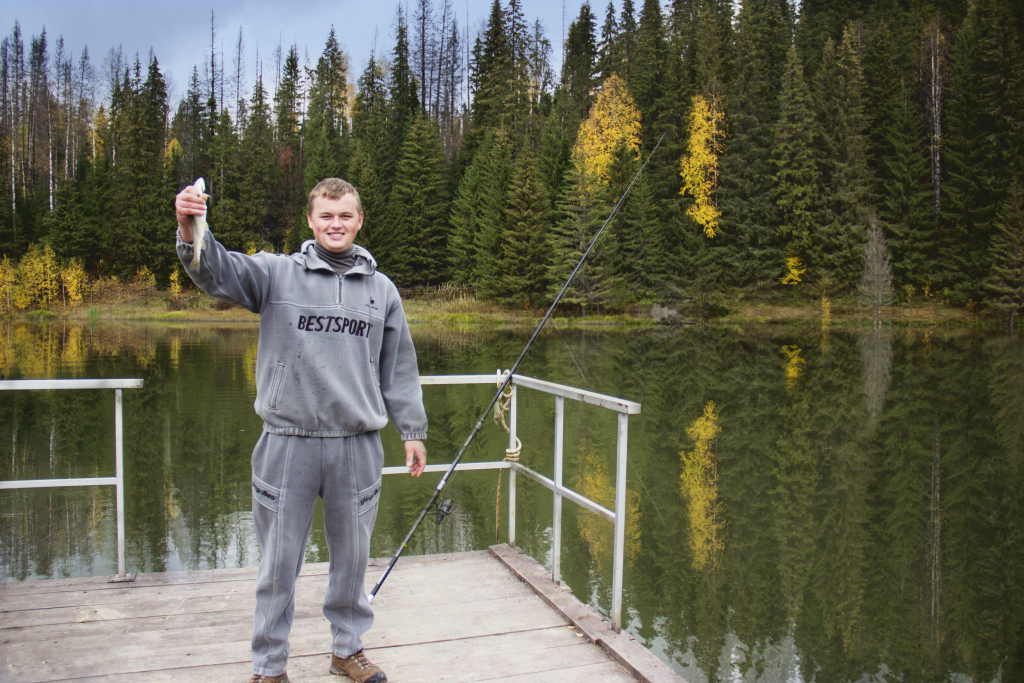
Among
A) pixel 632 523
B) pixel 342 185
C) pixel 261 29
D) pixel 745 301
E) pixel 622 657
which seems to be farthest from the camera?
pixel 261 29

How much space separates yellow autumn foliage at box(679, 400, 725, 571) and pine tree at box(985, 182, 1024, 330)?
80.7 feet

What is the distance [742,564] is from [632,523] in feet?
3.26

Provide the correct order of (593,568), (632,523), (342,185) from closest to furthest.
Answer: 1. (342,185)
2. (593,568)
3. (632,523)

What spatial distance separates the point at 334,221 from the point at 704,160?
32.3 meters

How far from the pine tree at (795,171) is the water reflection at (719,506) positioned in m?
19.0

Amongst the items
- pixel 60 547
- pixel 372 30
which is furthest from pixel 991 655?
pixel 372 30

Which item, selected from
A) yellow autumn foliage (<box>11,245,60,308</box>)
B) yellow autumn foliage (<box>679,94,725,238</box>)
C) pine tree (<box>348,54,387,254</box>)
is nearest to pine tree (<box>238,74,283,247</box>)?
pine tree (<box>348,54,387,254</box>)

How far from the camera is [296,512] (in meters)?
2.05

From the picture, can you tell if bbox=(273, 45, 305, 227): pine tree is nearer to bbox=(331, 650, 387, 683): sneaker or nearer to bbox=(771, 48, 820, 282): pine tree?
bbox=(771, 48, 820, 282): pine tree

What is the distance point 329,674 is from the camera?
2.24 meters

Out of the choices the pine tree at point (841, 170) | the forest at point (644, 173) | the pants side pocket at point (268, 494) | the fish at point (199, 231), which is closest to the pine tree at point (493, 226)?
the forest at point (644, 173)

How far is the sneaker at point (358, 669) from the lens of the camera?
2.16 m

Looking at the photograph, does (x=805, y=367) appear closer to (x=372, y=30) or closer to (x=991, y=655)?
(x=991, y=655)

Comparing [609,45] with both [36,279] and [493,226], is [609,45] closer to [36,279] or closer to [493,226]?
[493,226]
